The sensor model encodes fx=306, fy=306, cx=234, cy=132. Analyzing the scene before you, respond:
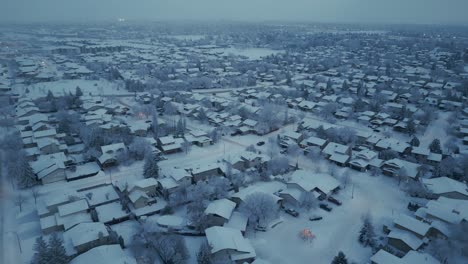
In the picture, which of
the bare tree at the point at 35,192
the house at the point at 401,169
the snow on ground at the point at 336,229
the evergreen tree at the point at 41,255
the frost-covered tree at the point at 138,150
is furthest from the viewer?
the frost-covered tree at the point at 138,150

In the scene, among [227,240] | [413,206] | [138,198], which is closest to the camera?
[227,240]

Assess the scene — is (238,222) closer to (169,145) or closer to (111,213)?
(111,213)

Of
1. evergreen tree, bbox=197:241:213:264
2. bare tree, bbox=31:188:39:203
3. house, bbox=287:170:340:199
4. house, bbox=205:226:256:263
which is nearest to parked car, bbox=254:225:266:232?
house, bbox=205:226:256:263

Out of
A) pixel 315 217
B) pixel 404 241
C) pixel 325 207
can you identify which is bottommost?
pixel 315 217

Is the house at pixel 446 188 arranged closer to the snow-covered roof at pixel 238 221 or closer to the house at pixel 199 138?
the snow-covered roof at pixel 238 221

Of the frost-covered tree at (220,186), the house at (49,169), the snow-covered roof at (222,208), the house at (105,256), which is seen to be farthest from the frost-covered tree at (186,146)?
the house at (105,256)

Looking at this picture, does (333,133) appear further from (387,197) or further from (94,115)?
(94,115)

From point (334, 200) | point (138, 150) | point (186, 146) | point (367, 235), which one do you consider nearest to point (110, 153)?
point (138, 150)
